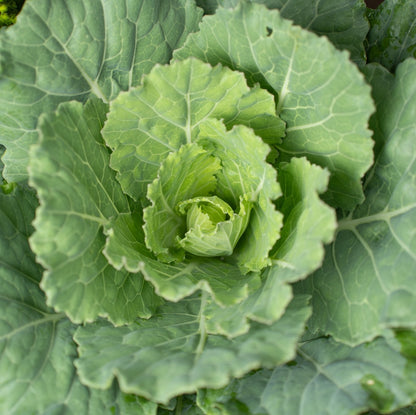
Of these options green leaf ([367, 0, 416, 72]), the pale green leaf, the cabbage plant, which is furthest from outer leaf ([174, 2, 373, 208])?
green leaf ([367, 0, 416, 72])

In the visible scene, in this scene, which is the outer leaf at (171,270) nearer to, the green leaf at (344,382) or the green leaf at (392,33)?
the green leaf at (344,382)

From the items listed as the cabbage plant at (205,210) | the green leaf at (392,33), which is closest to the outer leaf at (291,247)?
the cabbage plant at (205,210)

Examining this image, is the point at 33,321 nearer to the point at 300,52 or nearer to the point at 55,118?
the point at 55,118

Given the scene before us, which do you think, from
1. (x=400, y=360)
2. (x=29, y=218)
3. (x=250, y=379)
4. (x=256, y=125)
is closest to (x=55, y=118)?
(x=29, y=218)

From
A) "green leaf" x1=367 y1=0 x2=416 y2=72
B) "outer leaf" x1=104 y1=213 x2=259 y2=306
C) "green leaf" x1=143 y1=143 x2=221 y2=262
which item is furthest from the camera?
"green leaf" x1=367 y1=0 x2=416 y2=72

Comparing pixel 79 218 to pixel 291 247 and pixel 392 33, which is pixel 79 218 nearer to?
pixel 291 247

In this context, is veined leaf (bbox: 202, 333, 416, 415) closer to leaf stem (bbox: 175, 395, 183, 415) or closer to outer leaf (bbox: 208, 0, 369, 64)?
leaf stem (bbox: 175, 395, 183, 415)
